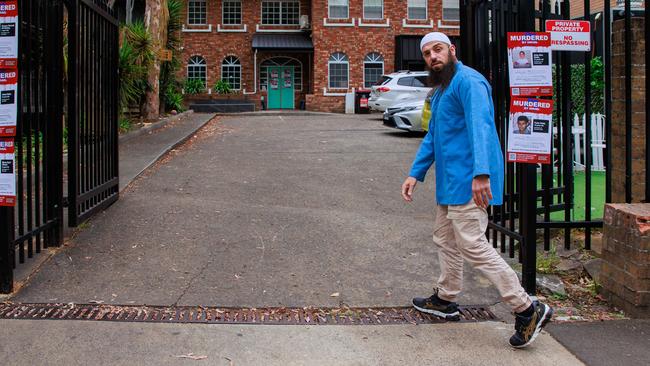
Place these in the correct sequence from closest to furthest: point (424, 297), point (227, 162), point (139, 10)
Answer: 1. point (424, 297)
2. point (227, 162)
3. point (139, 10)

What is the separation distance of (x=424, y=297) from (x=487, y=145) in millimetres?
1589

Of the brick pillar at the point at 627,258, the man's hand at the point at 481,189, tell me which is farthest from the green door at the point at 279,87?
the man's hand at the point at 481,189

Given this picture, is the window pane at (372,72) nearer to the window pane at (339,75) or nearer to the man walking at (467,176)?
the window pane at (339,75)

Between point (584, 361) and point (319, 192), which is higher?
point (319, 192)

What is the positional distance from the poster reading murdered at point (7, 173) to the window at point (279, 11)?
95.3 ft

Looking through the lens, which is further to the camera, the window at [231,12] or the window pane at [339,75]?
the window at [231,12]

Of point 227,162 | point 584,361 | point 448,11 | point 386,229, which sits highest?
point 448,11

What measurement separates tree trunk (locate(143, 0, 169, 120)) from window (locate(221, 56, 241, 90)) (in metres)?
13.0

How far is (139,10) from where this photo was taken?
31.5 m

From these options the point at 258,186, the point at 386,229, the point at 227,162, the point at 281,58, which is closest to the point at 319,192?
the point at 258,186

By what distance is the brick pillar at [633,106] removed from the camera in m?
6.00

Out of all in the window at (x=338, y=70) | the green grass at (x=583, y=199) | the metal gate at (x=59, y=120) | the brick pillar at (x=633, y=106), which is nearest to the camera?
the metal gate at (x=59, y=120)

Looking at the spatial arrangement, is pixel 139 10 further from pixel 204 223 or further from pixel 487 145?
pixel 487 145

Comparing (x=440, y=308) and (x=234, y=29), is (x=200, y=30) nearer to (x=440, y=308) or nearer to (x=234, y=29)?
(x=234, y=29)
